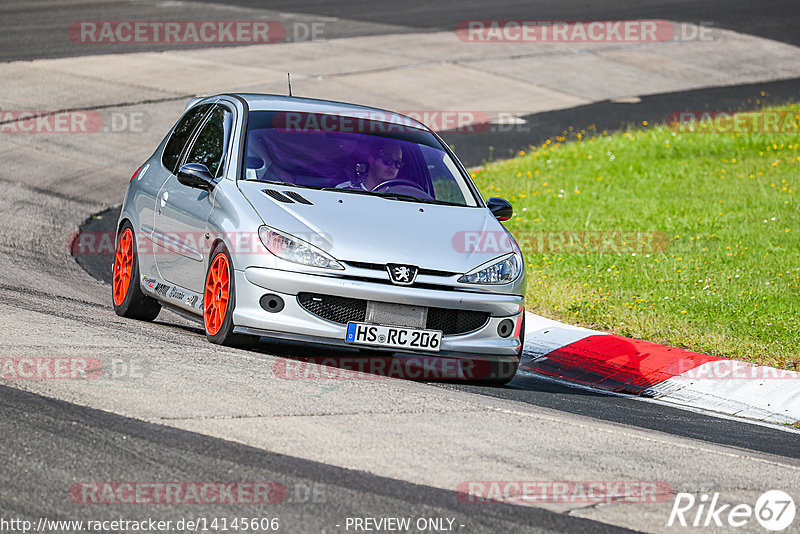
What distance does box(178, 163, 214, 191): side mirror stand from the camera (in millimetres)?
7938

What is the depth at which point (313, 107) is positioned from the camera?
29.0 feet

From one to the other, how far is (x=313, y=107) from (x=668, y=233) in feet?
19.9

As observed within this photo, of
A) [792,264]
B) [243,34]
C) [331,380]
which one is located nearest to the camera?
[331,380]

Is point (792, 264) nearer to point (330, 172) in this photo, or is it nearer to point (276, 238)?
point (330, 172)

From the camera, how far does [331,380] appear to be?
6.77 metres

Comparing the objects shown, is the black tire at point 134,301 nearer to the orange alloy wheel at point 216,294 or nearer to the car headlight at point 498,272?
the orange alloy wheel at point 216,294

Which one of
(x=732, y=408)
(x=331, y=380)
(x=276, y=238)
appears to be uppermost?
(x=276, y=238)

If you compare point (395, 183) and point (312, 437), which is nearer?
point (312, 437)

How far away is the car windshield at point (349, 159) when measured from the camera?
805 cm

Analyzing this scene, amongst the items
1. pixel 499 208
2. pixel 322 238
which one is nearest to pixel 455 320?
pixel 322 238

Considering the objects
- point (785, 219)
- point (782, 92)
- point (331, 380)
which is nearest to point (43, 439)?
point (331, 380)

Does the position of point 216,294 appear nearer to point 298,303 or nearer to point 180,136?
point 298,303

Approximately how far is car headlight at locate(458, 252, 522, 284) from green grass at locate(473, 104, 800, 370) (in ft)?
8.63

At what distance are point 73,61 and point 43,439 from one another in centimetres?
→ 1940
